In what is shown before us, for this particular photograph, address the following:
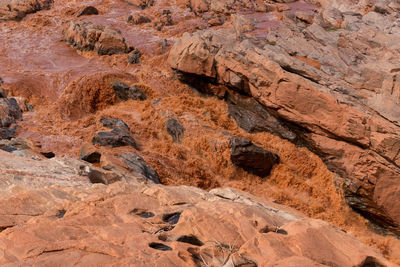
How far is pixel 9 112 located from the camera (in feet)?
55.5

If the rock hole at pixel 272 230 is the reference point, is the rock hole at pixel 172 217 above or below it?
below

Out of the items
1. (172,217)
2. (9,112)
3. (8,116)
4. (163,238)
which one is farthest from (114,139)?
(163,238)

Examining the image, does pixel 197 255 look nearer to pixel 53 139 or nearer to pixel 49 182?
pixel 49 182

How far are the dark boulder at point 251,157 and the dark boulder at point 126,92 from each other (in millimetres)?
6109

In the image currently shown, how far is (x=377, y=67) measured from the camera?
17.0 m

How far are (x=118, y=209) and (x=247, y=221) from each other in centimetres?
239

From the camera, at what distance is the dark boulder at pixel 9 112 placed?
53.5 feet

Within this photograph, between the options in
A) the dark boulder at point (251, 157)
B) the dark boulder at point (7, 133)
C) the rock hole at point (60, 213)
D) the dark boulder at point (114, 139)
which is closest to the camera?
the rock hole at point (60, 213)

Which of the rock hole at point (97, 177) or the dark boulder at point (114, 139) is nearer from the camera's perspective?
the rock hole at point (97, 177)

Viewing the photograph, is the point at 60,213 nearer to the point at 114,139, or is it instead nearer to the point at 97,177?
the point at 97,177

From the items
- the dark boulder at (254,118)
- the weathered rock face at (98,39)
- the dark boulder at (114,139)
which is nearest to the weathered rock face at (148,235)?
the dark boulder at (114,139)

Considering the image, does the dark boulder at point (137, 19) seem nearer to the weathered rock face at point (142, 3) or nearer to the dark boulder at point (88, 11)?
the dark boulder at point (88, 11)

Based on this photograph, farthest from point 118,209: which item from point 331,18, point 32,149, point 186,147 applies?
point 331,18

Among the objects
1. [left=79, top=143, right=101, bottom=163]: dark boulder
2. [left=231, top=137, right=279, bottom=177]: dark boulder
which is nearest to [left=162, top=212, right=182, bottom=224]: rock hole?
[left=79, top=143, right=101, bottom=163]: dark boulder
